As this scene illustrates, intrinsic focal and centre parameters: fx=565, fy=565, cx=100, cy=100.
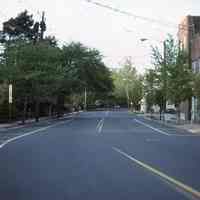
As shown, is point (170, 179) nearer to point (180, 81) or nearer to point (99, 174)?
point (99, 174)

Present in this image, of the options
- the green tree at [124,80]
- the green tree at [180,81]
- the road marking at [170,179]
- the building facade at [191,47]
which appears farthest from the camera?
the green tree at [124,80]

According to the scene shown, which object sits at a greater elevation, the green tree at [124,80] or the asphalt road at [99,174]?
the green tree at [124,80]

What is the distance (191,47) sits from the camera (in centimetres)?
6131

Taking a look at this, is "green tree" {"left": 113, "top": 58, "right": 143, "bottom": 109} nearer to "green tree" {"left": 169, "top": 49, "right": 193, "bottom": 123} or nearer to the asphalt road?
"green tree" {"left": 169, "top": 49, "right": 193, "bottom": 123}

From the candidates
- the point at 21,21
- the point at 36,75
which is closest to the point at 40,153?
the point at 36,75

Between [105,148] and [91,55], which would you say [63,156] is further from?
[91,55]

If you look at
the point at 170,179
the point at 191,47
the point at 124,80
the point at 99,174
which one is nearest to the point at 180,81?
the point at 191,47

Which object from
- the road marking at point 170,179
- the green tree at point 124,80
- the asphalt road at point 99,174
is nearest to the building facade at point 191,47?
the asphalt road at point 99,174

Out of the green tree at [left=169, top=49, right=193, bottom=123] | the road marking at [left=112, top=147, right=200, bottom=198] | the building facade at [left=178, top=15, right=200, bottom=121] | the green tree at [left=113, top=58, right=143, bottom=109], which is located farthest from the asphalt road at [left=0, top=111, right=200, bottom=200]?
the green tree at [left=113, top=58, right=143, bottom=109]

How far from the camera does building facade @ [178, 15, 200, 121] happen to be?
189 feet

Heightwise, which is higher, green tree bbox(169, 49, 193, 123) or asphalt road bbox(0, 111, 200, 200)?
green tree bbox(169, 49, 193, 123)

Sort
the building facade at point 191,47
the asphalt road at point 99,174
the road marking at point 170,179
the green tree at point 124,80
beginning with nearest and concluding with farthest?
the asphalt road at point 99,174 → the road marking at point 170,179 → the building facade at point 191,47 → the green tree at point 124,80

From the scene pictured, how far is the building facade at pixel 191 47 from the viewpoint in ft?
189

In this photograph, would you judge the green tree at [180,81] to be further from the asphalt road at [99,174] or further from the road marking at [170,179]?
the road marking at [170,179]
